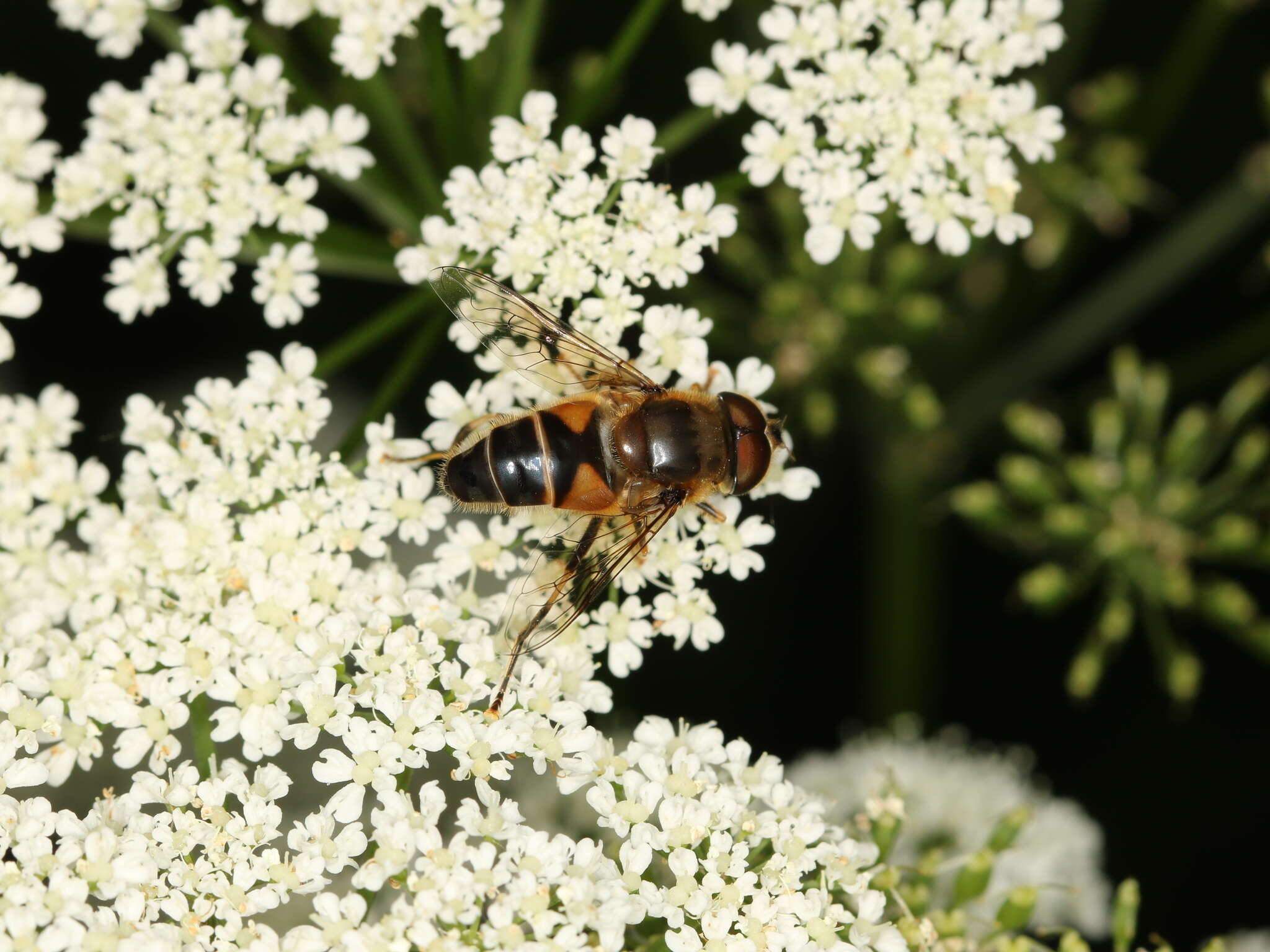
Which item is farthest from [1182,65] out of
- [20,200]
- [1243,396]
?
[20,200]

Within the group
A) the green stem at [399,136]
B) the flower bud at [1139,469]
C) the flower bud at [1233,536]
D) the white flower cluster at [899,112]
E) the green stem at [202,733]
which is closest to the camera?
the green stem at [202,733]

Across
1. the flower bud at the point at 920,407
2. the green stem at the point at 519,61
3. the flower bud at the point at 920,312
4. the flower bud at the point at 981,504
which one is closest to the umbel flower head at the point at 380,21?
the green stem at the point at 519,61

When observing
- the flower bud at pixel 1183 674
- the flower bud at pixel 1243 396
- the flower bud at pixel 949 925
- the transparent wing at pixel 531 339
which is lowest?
the flower bud at pixel 949 925

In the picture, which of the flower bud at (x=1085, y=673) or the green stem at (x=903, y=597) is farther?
the green stem at (x=903, y=597)

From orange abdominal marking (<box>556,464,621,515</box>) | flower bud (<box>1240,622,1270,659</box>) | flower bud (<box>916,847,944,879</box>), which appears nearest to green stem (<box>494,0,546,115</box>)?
orange abdominal marking (<box>556,464,621,515</box>)

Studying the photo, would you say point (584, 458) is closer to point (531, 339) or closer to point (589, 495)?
point (589, 495)

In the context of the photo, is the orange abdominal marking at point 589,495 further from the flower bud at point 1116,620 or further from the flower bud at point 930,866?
the flower bud at point 1116,620

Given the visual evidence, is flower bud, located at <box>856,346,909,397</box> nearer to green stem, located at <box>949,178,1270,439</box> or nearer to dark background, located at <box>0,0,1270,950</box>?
dark background, located at <box>0,0,1270,950</box>
